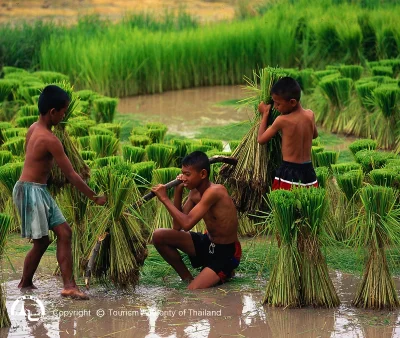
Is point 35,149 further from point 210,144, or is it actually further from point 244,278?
point 210,144

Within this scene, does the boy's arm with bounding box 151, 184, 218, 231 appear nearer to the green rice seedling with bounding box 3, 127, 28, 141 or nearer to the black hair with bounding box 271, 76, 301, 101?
the black hair with bounding box 271, 76, 301, 101

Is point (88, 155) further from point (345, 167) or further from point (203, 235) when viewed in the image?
point (345, 167)

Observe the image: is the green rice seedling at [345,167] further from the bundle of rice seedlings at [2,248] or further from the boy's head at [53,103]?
the bundle of rice seedlings at [2,248]

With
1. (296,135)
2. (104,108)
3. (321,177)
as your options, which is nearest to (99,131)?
(104,108)

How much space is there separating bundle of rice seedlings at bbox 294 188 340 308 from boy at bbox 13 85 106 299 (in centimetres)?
130

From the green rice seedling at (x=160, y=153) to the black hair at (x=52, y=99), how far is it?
1931mm

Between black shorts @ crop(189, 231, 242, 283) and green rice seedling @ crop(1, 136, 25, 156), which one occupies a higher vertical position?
green rice seedling @ crop(1, 136, 25, 156)

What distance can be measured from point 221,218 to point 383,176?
4.24 feet

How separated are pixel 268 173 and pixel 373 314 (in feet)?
4.86

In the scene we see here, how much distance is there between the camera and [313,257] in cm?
611

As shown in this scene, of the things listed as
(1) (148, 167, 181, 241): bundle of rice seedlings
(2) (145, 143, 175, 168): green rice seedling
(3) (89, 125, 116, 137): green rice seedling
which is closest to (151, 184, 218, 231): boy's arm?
(1) (148, 167, 181, 241): bundle of rice seedlings

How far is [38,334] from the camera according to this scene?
231 inches

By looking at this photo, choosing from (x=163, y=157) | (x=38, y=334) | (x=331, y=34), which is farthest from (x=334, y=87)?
(x=38, y=334)

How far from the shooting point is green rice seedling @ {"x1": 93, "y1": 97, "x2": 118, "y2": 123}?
10.9 metres
